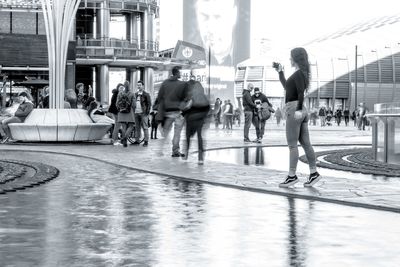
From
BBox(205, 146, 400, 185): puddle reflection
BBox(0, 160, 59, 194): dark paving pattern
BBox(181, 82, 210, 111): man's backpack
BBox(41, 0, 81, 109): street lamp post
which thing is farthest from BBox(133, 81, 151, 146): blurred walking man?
BBox(0, 160, 59, 194): dark paving pattern

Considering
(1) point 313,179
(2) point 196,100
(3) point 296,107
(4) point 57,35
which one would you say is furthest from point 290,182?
(4) point 57,35

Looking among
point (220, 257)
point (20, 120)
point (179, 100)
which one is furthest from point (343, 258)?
point (20, 120)

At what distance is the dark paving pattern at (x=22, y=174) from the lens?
1227 centimetres

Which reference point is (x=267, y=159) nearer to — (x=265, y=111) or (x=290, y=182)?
(x=290, y=182)

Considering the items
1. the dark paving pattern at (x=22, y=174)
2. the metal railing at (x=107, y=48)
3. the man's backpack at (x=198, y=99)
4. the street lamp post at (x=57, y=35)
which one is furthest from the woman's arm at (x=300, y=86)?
the metal railing at (x=107, y=48)

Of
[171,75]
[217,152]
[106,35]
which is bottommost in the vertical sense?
[217,152]

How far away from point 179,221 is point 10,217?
1.67m

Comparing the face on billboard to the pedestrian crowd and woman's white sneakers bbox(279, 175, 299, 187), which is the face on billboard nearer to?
the pedestrian crowd

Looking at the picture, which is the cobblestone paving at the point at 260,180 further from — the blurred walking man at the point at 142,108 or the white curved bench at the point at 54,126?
the white curved bench at the point at 54,126

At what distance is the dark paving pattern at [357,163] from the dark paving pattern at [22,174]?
205 inches

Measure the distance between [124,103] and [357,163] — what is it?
7720 mm

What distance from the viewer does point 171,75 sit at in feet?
59.5

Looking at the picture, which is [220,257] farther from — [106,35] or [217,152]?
[106,35]

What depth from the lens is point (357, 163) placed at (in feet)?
59.4
